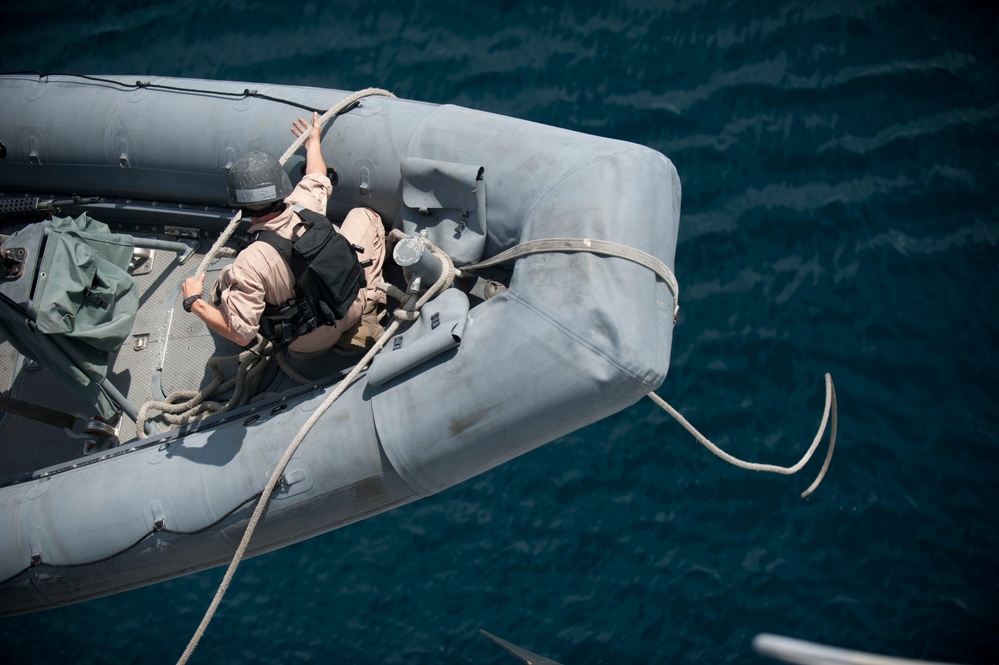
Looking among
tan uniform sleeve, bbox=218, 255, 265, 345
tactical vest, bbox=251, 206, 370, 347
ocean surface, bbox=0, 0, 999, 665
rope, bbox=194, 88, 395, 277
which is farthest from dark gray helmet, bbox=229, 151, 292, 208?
ocean surface, bbox=0, 0, 999, 665

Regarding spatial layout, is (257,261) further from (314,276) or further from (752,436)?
(752,436)

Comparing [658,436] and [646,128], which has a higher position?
[646,128]

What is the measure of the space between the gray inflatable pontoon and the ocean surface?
1.43 metres

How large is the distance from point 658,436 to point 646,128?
99.4 inches

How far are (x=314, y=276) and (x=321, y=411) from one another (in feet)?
2.24

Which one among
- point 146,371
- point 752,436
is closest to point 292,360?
point 146,371

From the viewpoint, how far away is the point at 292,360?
4.84 metres

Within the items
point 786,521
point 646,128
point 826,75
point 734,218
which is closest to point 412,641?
point 786,521

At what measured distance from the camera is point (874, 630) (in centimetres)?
546

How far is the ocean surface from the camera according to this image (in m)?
5.54

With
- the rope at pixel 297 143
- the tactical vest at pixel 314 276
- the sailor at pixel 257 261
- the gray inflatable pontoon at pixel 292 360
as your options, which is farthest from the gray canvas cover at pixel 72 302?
the tactical vest at pixel 314 276

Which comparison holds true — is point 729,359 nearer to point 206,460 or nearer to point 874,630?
point 874,630

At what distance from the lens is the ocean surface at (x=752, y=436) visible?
18.2 ft

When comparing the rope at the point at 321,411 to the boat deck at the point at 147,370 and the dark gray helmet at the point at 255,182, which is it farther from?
the dark gray helmet at the point at 255,182
